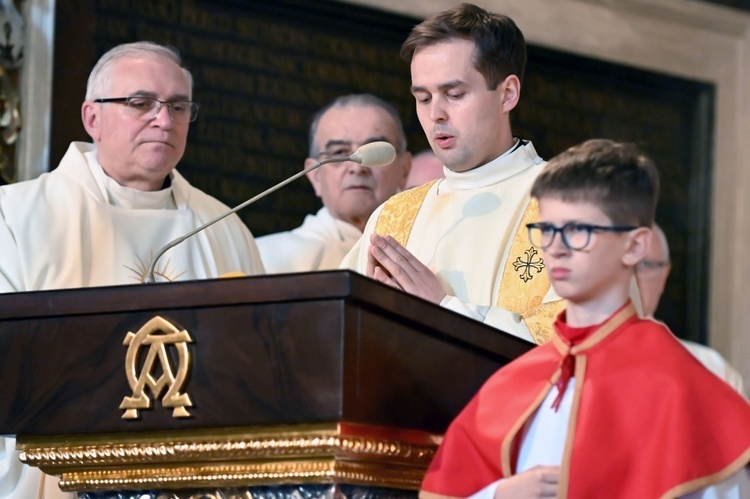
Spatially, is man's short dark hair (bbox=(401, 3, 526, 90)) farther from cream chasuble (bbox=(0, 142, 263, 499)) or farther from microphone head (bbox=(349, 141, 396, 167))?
cream chasuble (bbox=(0, 142, 263, 499))

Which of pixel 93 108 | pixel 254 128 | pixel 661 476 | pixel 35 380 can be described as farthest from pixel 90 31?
pixel 661 476

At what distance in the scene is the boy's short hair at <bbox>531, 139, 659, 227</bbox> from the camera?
10.7ft

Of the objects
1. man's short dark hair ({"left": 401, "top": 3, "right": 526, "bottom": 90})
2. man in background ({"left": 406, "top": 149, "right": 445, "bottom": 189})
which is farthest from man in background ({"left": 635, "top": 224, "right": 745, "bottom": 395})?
man's short dark hair ({"left": 401, "top": 3, "right": 526, "bottom": 90})

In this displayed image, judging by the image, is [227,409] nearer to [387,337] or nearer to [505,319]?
[387,337]

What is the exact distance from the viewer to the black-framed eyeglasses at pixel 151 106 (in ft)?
19.3

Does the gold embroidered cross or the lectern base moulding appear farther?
the gold embroidered cross

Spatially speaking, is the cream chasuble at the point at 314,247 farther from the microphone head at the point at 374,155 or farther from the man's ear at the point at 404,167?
the microphone head at the point at 374,155

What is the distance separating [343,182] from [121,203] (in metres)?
1.54

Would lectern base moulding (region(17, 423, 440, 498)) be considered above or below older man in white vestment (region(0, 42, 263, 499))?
below

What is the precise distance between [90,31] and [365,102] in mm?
1491

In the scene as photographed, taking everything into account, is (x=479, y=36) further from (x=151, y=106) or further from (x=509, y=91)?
(x=151, y=106)

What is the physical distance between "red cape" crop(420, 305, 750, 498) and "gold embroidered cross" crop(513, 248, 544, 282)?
4.02 ft

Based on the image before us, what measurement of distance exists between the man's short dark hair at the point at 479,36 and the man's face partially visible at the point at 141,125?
1.35m

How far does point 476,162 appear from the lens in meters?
4.83
